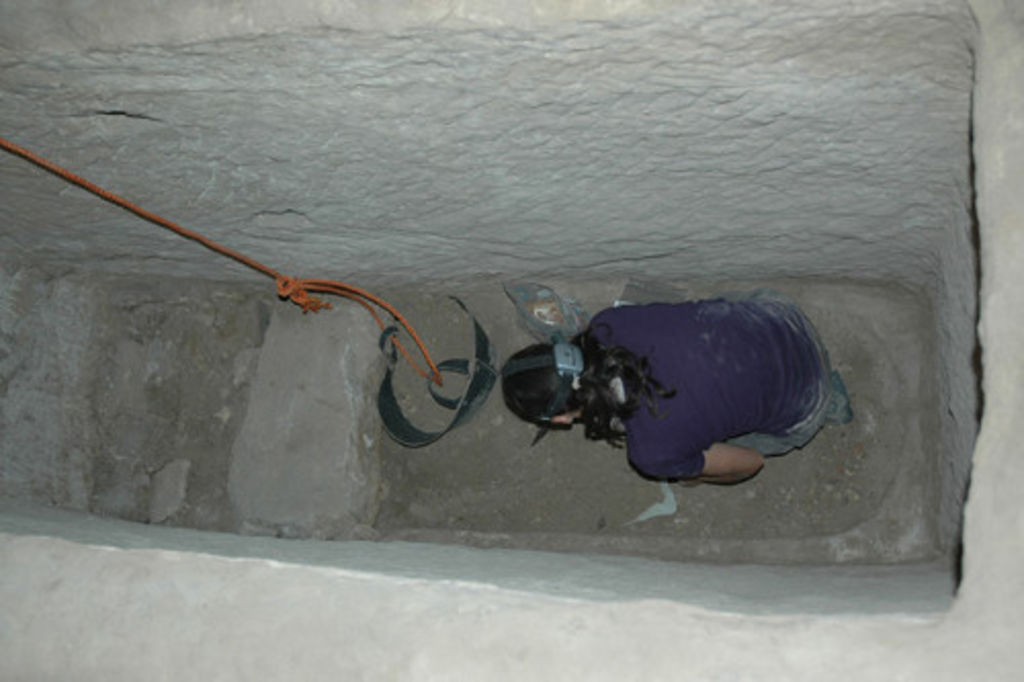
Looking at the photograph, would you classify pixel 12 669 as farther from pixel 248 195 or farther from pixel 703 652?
pixel 703 652

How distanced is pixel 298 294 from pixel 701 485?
1482 mm

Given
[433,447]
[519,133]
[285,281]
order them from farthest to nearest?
[433,447], [285,281], [519,133]

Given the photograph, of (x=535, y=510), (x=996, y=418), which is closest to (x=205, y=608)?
(x=535, y=510)

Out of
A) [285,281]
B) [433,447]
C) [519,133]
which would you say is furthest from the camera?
[433,447]

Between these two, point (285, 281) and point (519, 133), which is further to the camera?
point (285, 281)

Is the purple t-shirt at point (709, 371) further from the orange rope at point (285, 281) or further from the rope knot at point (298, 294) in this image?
the rope knot at point (298, 294)

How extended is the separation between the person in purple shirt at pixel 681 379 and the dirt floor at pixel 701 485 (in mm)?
357

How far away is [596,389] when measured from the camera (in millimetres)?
1985

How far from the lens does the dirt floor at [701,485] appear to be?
2.38 metres

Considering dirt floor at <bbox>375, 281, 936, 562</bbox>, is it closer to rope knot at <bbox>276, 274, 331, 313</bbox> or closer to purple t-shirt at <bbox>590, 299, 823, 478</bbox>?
rope knot at <bbox>276, 274, 331, 313</bbox>

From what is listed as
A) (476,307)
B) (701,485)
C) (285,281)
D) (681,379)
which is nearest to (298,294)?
(285,281)

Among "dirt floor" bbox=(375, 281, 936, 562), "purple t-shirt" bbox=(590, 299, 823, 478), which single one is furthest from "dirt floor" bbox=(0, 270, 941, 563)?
"purple t-shirt" bbox=(590, 299, 823, 478)

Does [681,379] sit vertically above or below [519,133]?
below

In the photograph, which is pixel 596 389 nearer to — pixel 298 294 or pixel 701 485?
pixel 701 485
